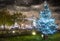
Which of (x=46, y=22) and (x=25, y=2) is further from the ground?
(x=25, y=2)

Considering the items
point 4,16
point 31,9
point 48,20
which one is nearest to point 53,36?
point 48,20

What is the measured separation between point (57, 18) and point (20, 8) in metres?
1.49

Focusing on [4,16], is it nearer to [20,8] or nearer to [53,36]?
[20,8]

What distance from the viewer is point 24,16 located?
5953 mm

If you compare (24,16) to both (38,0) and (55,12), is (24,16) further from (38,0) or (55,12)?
(55,12)

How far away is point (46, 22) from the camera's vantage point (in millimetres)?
6090

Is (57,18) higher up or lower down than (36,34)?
higher up

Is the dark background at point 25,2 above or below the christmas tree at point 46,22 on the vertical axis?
above

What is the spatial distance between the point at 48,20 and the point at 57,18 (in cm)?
36

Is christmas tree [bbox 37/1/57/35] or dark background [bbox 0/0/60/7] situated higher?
dark background [bbox 0/0/60/7]

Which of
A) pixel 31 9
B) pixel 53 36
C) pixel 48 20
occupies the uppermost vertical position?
pixel 31 9

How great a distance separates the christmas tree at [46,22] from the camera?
19.5ft

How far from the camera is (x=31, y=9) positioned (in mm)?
6031

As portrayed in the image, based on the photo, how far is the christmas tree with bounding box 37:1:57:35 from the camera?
5.95m
